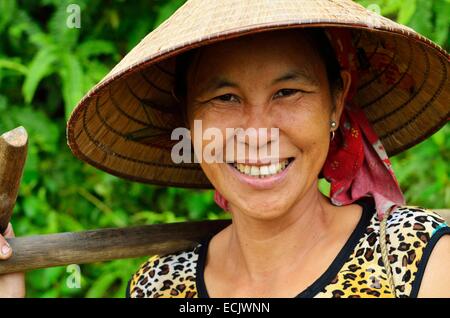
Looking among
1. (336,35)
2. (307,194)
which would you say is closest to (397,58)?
(336,35)

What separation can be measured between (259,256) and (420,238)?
457 mm

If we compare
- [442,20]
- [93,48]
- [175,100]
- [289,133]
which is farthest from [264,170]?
[93,48]

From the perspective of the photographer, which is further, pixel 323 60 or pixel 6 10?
pixel 6 10

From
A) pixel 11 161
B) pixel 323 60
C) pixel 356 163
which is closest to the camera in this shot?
pixel 11 161

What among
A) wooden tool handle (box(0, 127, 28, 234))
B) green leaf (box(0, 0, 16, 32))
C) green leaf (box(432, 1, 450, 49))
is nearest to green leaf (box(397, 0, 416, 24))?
green leaf (box(432, 1, 450, 49))

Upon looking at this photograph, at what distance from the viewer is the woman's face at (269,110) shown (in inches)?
67.9

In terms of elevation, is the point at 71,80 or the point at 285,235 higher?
the point at 71,80

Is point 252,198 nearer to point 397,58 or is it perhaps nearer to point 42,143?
point 397,58

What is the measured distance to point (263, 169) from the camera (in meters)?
1.75

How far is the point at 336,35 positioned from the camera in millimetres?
1830

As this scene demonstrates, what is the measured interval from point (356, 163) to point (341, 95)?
7.6 inches

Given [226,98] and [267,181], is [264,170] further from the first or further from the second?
[226,98]

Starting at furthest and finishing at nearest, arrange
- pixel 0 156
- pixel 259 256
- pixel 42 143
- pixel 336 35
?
1. pixel 42 143
2. pixel 259 256
3. pixel 336 35
4. pixel 0 156

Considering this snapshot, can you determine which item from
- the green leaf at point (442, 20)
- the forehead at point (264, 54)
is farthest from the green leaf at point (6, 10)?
the forehead at point (264, 54)
